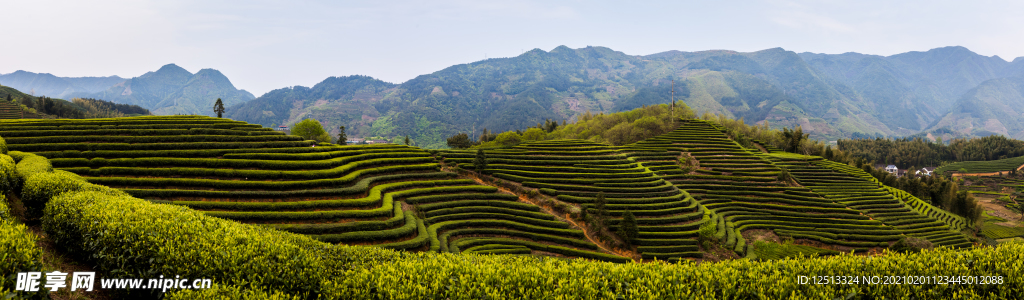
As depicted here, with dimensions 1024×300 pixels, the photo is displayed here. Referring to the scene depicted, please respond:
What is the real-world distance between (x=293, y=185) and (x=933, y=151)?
19567cm

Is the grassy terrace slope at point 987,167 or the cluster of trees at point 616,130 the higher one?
the cluster of trees at point 616,130

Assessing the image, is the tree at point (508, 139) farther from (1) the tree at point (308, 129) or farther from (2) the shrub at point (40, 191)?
(2) the shrub at point (40, 191)

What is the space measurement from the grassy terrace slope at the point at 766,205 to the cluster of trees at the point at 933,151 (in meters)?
98.6

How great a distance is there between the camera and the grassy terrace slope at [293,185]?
24562 millimetres

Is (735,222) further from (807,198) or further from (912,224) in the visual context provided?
(912,224)

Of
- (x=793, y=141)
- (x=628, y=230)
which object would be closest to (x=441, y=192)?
(x=628, y=230)

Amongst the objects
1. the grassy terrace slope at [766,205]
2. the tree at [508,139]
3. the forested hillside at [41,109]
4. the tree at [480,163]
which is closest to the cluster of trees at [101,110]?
the forested hillside at [41,109]

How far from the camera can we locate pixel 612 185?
43.5 meters

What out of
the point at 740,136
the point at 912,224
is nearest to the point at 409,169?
the point at 912,224

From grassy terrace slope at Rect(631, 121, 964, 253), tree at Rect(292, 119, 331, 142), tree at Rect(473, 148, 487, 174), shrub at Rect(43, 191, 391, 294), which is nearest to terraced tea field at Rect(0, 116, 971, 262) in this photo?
grassy terrace slope at Rect(631, 121, 964, 253)

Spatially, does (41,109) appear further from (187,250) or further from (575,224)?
(187,250)

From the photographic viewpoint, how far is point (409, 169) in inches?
1528

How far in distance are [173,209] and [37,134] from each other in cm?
3665

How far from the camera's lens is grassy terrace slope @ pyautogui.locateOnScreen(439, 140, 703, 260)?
3419 cm
